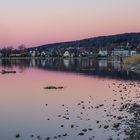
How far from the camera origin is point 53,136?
15.4 meters

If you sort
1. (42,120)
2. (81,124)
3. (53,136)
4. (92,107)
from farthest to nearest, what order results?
(92,107), (42,120), (81,124), (53,136)

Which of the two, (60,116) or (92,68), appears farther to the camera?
(92,68)

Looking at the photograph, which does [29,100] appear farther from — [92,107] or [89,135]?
[89,135]

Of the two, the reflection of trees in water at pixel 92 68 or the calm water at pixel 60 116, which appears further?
the reflection of trees in water at pixel 92 68

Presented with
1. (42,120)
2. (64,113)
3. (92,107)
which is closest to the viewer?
(42,120)

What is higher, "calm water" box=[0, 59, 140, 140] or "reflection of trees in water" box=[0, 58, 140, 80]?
"calm water" box=[0, 59, 140, 140]

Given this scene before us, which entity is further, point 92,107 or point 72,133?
point 92,107

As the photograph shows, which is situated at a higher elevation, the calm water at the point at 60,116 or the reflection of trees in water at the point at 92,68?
the calm water at the point at 60,116

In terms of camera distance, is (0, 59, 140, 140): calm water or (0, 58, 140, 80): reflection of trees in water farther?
(0, 58, 140, 80): reflection of trees in water

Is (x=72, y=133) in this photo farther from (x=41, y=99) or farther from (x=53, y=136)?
(x=41, y=99)

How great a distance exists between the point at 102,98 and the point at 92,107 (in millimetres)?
4597

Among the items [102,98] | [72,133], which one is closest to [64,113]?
[72,133]

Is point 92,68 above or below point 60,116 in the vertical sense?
below

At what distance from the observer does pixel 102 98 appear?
88.6 feet
